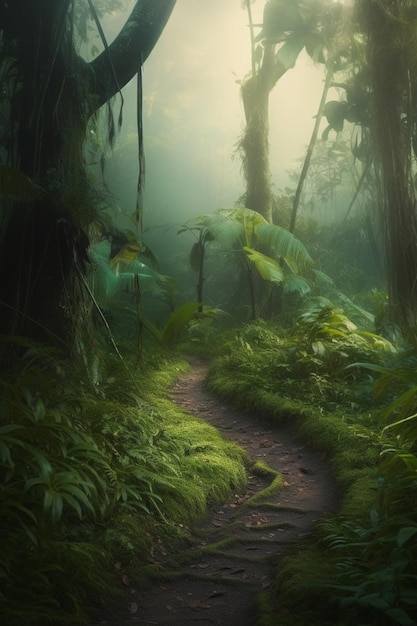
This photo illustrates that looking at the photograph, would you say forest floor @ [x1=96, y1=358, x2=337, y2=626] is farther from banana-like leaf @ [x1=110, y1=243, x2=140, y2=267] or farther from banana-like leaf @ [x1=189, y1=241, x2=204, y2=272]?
banana-like leaf @ [x1=189, y1=241, x2=204, y2=272]

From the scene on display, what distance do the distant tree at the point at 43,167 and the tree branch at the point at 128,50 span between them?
123 mm

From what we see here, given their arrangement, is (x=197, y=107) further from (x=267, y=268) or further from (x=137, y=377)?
(x=137, y=377)

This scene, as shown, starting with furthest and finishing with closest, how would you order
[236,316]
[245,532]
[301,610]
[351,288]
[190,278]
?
[190,278] < [351,288] < [236,316] < [245,532] < [301,610]

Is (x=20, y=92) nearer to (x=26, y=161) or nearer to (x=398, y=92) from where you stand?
(x=26, y=161)

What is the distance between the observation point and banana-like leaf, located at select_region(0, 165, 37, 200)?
3990mm

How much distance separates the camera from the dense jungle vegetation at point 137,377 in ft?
9.11

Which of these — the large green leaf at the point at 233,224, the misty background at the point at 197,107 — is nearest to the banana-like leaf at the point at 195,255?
the large green leaf at the point at 233,224

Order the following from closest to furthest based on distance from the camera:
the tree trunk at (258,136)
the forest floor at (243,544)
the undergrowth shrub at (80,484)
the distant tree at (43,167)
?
the undergrowth shrub at (80,484), the forest floor at (243,544), the distant tree at (43,167), the tree trunk at (258,136)

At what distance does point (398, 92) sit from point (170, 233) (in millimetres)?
10880

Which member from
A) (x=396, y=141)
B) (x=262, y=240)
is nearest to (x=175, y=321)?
(x=262, y=240)

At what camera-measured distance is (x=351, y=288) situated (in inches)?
522

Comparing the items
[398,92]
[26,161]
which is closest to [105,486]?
[26,161]

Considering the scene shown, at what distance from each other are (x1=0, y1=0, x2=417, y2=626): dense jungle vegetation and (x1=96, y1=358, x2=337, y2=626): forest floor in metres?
0.13

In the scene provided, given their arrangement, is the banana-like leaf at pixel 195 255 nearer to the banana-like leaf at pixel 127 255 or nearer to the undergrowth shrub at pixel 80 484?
the banana-like leaf at pixel 127 255
